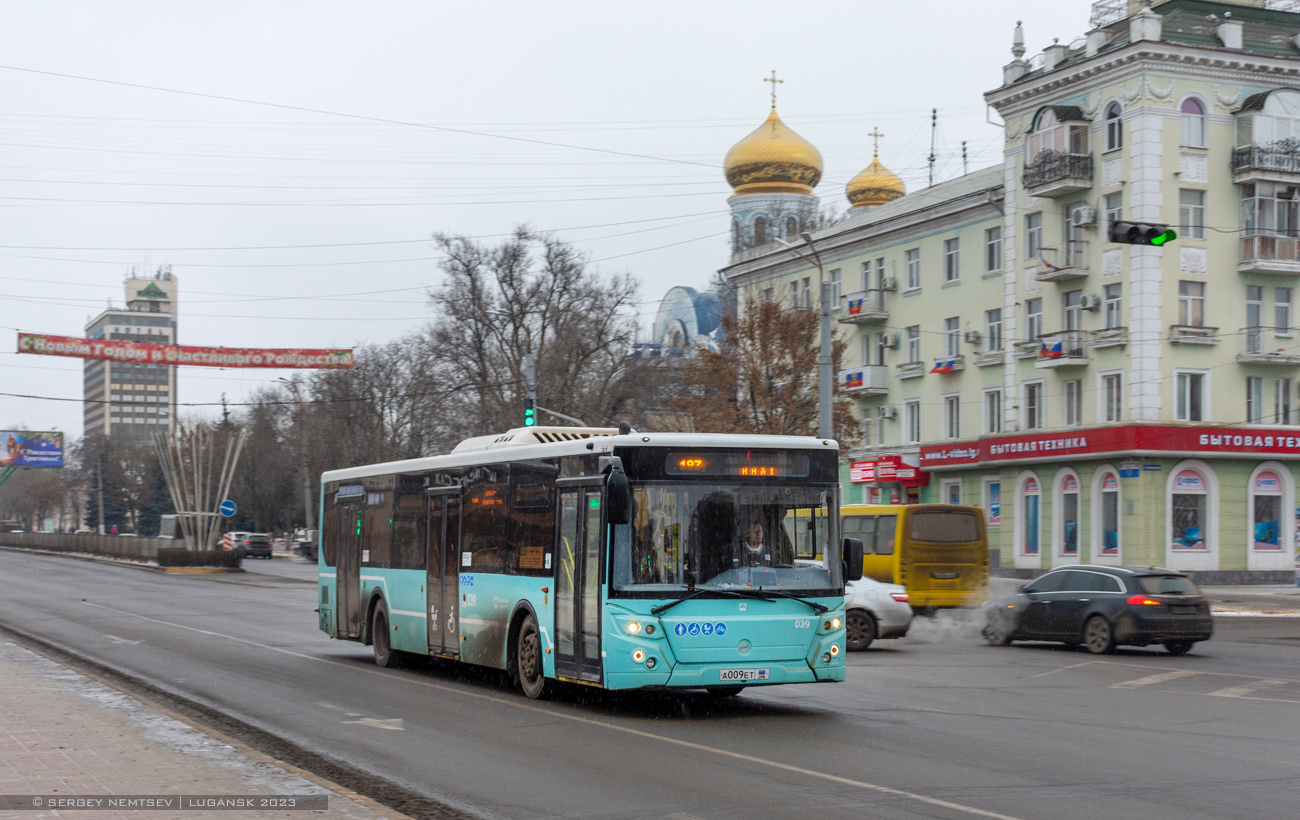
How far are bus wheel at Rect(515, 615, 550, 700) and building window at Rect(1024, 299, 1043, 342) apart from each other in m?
35.9

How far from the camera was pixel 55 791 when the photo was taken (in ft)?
27.4

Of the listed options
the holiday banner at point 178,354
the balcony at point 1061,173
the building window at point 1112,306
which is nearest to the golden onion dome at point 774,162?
the balcony at point 1061,173

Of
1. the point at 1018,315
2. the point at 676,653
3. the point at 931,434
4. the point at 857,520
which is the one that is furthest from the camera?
the point at 931,434

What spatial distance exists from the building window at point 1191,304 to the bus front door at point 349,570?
31.1 m

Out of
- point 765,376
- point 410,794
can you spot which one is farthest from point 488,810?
point 765,376

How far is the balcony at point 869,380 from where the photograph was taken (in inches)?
2189

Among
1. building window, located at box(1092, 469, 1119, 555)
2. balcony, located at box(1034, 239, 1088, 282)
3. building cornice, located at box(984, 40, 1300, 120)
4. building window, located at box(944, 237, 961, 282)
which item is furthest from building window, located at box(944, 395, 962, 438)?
building cornice, located at box(984, 40, 1300, 120)

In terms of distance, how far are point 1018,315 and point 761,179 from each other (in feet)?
106

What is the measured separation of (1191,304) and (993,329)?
25.1ft

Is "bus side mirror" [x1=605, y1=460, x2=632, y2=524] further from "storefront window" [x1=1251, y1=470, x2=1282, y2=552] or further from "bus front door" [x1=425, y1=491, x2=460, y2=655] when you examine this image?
"storefront window" [x1=1251, y1=470, x2=1282, y2=552]

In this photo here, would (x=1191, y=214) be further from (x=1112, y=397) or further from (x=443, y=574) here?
(x=443, y=574)

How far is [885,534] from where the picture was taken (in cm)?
2639

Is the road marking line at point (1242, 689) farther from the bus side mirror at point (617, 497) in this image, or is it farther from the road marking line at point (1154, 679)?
the bus side mirror at point (617, 497)

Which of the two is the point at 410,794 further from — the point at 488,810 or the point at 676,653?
the point at 676,653
